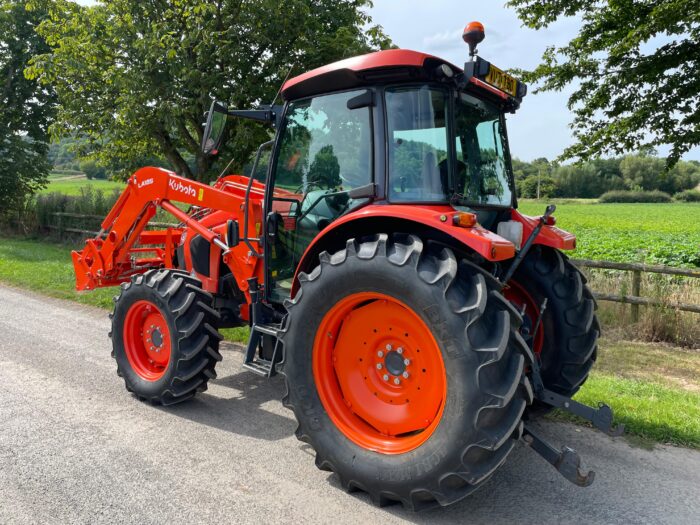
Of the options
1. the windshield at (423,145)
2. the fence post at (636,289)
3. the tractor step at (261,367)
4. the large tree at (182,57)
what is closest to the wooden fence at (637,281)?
the fence post at (636,289)

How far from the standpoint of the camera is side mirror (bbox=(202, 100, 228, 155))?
3.80 meters

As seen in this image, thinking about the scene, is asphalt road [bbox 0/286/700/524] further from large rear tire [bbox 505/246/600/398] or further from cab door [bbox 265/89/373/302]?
cab door [bbox 265/89/373/302]

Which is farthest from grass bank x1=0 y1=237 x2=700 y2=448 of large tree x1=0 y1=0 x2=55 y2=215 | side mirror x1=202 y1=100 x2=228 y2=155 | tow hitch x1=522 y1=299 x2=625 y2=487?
large tree x1=0 y1=0 x2=55 y2=215

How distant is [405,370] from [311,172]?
63.3 inches

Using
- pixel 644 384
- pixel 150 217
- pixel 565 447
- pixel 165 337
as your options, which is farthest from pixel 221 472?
pixel 644 384

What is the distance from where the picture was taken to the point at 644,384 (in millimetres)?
4953

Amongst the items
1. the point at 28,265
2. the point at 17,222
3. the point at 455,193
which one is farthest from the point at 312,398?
the point at 17,222

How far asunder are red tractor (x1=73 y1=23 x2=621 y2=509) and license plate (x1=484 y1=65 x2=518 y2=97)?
17 millimetres

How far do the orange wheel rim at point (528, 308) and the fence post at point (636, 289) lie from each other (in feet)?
13.3

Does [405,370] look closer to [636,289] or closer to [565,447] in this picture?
[565,447]

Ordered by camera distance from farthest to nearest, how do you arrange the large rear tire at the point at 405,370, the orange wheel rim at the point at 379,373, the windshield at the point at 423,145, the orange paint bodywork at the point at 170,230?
the orange paint bodywork at the point at 170,230, the windshield at the point at 423,145, the orange wheel rim at the point at 379,373, the large rear tire at the point at 405,370

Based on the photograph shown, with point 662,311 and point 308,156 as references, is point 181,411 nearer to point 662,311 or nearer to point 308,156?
point 308,156

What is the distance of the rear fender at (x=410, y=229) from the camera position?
2.68 meters

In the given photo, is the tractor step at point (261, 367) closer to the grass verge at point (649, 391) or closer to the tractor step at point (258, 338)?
the tractor step at point (258, 338)
